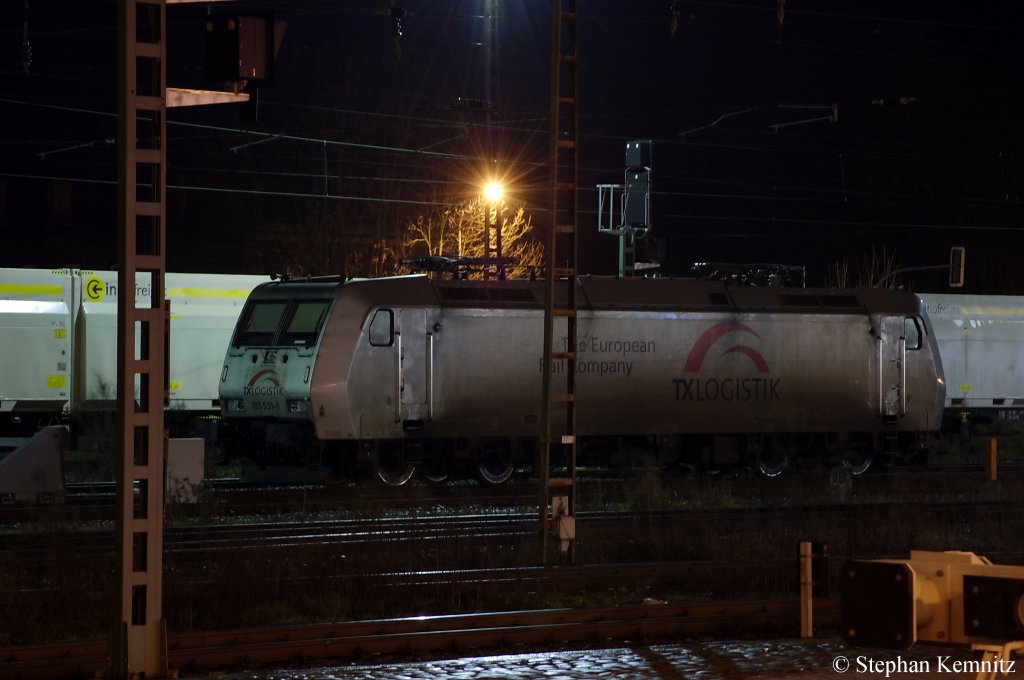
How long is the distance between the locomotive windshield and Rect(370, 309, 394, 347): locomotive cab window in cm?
75

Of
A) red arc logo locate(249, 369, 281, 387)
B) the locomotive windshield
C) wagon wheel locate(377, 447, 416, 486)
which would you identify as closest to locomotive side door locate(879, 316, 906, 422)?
wagon wheel locate(377, 447, 416, 486)

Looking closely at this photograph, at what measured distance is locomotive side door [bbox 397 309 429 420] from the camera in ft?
70.9

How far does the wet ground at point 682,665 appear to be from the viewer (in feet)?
29.8

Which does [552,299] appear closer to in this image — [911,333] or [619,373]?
[619,373]

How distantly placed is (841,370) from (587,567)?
41.9ft

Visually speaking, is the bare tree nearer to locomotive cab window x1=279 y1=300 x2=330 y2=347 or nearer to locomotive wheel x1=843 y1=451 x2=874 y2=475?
locomotive wheel x1=843 y1=451 x2=874 y2=475

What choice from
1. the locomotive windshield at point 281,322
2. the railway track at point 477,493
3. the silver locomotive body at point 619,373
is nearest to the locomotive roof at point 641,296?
the silver locomotive body at point 619,373

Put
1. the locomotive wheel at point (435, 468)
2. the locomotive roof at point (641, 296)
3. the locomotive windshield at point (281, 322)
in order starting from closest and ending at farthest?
1. the locomotive windshield at point (281, 322)
2. the locomotive roof at point (641, 296)
3. the locomotive wheel at point (435, 468)

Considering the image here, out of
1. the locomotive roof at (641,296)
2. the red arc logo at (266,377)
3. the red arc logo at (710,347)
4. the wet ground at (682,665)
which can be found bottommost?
the wet ground at (682,665)

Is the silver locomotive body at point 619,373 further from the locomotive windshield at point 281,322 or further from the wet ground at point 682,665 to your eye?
the wet ground at point 682,665

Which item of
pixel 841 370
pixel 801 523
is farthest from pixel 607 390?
pixel 801 523

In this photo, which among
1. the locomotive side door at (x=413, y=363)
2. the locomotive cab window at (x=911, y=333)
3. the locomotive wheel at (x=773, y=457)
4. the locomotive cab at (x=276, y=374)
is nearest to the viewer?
the locomotive cab at (x=276, y=374)

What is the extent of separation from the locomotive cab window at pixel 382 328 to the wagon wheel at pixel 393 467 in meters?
1.77

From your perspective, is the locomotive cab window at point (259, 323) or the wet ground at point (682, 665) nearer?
the wet ground at point (682, 665)
